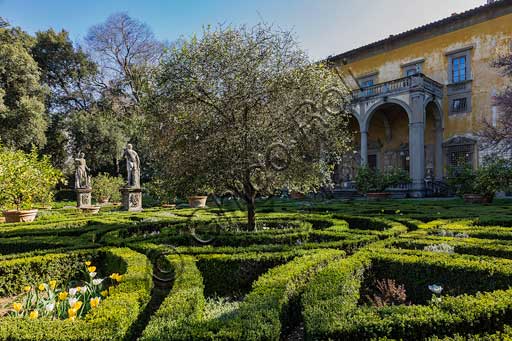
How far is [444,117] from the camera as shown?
69.8 ft

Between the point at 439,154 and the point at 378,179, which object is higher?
the point at 439,154

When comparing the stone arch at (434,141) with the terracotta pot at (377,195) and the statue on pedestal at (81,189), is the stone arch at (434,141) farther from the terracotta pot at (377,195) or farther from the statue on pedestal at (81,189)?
the statue on pedestal at (81,189)

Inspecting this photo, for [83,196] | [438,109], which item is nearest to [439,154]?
[438,109]

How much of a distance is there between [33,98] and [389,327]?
26.5 m

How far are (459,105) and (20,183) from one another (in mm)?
22280

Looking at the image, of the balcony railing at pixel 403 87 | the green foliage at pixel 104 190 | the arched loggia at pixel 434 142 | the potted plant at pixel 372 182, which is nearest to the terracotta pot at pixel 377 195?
the potted plant at pixel 372 182

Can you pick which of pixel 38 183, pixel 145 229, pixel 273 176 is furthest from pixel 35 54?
pixel 273 176

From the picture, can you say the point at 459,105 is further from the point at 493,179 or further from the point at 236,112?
the point at 236,112

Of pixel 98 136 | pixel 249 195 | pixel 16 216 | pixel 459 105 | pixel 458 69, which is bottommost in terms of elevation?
pixel 16 216

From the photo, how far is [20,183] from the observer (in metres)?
8.87

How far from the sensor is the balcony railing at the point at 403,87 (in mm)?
19219

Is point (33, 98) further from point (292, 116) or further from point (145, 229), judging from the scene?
point (292, 116)

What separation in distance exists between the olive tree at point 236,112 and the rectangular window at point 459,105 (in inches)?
722

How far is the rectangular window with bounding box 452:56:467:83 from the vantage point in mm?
20531
